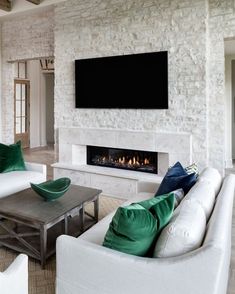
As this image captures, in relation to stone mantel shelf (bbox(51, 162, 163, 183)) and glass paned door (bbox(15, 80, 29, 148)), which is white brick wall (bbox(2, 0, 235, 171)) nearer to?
stone mantel shelf (bbox(51, 162, 163, 183))

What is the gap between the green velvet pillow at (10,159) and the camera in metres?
3.98

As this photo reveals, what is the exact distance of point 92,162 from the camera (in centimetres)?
530

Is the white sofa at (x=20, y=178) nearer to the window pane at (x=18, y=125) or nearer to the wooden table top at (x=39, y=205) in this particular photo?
the wooden table top at (x=39, y=205)

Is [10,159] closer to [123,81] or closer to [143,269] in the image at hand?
[123,81]

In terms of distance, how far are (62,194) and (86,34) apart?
3246 mm

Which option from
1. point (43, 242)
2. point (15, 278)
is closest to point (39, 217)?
point (43, 242)

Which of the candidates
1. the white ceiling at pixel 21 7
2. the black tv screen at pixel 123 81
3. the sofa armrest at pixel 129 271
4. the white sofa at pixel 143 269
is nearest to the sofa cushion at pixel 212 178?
the white sofa at pixel 143 269

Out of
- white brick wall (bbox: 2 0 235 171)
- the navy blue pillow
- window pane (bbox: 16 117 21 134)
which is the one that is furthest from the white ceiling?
the navy blue pillow

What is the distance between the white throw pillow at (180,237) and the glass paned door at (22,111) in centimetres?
822

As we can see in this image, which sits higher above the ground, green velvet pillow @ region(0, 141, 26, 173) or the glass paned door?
the glass paned door

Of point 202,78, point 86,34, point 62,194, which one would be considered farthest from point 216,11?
point 62,194

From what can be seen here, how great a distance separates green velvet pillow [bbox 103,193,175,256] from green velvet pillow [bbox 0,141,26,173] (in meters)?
2.75

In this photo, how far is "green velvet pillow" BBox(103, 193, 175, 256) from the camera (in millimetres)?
1524

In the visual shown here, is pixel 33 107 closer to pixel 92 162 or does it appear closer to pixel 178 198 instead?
pixel 92 162
